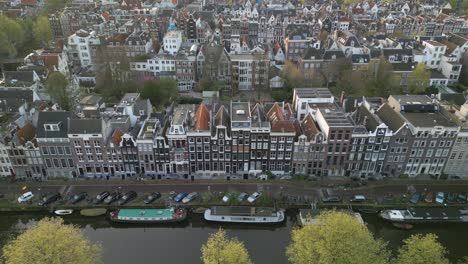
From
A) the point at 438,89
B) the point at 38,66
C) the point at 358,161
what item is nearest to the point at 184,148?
the point at 358,161

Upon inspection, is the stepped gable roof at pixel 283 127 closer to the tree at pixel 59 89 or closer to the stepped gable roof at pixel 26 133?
the stepped gable roof at pixel 26 133

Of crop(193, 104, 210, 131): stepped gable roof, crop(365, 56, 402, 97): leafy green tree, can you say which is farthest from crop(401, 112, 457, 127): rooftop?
crop(193, 104, 210, 131): stepped gable roof

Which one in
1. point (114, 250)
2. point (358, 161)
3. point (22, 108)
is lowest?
point (114, 250)

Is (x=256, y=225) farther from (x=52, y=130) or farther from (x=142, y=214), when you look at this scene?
(x=52, y=130)

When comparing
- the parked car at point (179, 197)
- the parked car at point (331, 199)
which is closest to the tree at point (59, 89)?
the parked car at point (179, 197)

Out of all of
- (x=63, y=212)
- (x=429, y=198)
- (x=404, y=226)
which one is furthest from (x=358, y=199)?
(x=63, y=212)

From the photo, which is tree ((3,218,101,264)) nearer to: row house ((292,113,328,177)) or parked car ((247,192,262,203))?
parked car ((247,192,262,203))
